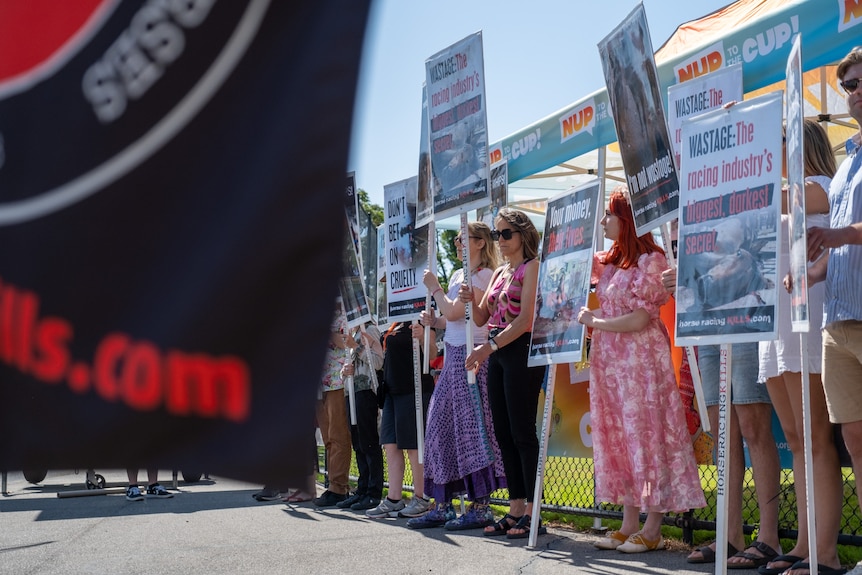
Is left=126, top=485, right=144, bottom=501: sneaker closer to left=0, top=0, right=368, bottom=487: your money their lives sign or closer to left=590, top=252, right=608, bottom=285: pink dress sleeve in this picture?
left=590, top=252, right=608, bottom=285: pink dress sleeve

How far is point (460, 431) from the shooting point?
720cm

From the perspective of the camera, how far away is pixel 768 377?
4.77m

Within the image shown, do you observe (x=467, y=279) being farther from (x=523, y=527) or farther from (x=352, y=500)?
(x=352, y=500)

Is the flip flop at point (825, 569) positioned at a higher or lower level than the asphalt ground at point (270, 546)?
higher

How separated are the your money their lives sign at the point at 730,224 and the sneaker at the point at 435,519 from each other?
3.55m

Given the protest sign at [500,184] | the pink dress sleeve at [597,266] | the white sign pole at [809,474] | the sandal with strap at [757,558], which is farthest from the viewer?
the protest sign at [500,184]

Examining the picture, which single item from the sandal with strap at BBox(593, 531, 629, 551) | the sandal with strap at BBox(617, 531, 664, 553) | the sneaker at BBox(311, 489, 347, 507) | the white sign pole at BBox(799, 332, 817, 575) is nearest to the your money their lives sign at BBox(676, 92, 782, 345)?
the white sign pole at BBox(799, 332, 817, 575)

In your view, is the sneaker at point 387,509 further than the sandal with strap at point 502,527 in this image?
Yes

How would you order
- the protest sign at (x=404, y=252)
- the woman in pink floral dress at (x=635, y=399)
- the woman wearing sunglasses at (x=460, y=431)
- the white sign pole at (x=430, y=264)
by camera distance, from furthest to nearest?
the protest sign at (x=404, y=252) → the white sign pole at (x=430, y=264) → the woman wearing sunglasses at (x=460, y=431) → the woman in pink floral dress at (x=635, y=399)

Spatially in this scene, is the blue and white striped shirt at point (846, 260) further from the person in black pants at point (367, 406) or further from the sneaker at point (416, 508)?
the person in black pants at point (367, 406)

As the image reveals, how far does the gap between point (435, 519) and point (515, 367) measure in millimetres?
1696

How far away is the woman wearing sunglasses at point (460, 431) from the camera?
23.3ft

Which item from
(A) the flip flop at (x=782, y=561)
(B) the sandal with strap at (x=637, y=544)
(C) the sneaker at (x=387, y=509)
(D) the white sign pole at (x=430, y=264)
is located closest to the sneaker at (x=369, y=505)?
(C) the sneaker at (x=387, y=509)

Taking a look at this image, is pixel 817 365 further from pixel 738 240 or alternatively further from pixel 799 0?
pixel 799 0
